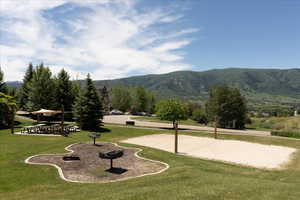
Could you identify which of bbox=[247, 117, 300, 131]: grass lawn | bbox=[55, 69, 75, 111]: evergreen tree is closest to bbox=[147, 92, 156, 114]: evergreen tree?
bbox=[247, 117, 300, 131]: grass lawn

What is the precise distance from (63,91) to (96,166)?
3483 centimetres

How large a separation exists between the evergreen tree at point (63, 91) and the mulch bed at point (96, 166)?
30109 millimetres

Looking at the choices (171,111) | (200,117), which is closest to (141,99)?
(200,117)

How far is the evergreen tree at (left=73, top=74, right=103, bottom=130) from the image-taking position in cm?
3550

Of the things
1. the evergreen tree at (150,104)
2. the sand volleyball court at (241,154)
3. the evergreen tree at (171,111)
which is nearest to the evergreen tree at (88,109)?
the evergreen tree at (171,111)

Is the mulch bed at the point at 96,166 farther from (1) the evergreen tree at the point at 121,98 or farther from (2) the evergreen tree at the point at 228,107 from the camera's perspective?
(1) the evergreen tree at the point at 121,98

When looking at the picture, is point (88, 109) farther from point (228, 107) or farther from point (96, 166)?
point (228, 107)

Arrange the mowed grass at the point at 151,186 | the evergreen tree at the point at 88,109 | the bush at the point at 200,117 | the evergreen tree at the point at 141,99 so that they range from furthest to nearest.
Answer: the evergreen tree at the point at 141,99 → the bush at the point at 200,117 → the evergreen tree at the point at 88,109 → the mowed grass at the point at 151,186

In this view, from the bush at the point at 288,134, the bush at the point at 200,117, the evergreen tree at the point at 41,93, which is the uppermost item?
the evergreen tree at the point at 41,93

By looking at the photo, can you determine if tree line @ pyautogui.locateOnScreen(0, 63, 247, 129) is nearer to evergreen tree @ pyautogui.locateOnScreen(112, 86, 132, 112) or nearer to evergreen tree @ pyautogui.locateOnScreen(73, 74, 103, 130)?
evergreen tree @ pyautogui.locateOnScreen(73, 74, 103, 130)

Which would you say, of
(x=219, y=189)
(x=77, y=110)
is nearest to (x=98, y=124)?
(x=77, y=110)

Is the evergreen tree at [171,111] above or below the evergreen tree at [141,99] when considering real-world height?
below

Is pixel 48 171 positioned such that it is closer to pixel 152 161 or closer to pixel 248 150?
pixel 152 161

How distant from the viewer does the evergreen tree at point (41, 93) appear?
43.4m
